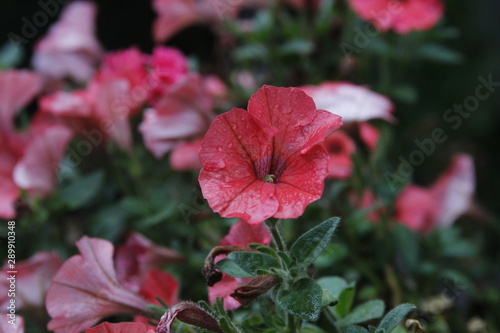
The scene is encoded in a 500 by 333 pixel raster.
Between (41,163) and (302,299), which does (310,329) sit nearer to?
(302,299)

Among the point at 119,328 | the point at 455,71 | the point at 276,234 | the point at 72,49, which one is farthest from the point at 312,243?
the point at 455,71

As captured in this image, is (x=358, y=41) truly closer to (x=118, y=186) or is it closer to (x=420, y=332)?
(x=118, y=186)

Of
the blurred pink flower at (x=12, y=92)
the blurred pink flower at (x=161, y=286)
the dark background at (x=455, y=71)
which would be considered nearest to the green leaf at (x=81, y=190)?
the blurred pink flower at (x=12, y=92)

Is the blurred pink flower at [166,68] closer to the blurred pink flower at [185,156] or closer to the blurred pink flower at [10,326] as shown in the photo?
the blurred pink flower at [185,156]

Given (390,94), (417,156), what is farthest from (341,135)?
(417,156)

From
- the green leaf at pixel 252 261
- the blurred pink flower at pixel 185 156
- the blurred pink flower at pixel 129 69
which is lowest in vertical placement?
the blurred pink flower at pixel 185 156
